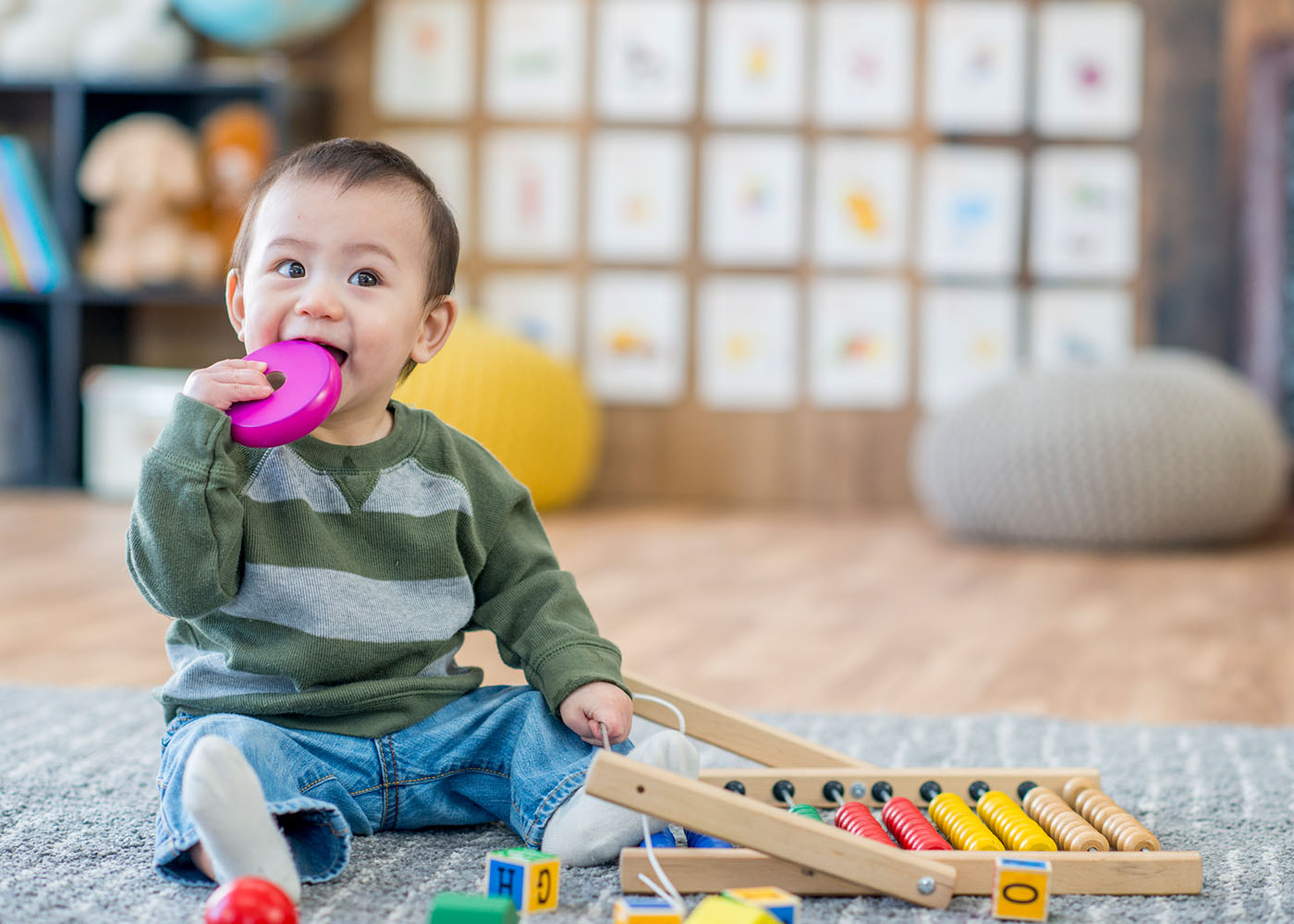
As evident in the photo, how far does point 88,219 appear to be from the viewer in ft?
9.65

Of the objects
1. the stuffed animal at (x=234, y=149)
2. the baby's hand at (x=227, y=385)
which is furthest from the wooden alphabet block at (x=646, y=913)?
the stuffed animal at (x=234, y=149)

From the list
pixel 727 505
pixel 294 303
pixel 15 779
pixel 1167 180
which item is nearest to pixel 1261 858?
pixel 294 303

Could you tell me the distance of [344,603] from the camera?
2.67ft

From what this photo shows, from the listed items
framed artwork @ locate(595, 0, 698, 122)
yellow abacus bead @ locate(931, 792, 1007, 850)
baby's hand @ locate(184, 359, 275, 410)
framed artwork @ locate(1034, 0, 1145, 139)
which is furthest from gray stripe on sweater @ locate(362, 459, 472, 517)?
framed artwork @ locate(1034, 0, 1145, 139)

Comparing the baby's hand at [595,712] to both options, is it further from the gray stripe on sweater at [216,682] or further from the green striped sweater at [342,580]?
the gray stripe on sweater at [216,682]

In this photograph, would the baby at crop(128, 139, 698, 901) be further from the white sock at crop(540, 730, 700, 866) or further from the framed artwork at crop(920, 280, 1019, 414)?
the framed artwork at crop(920, 280, 1019, 414)

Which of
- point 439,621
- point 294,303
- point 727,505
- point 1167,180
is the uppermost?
point 1167,180

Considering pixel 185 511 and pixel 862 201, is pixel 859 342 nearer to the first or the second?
pixel 862 201

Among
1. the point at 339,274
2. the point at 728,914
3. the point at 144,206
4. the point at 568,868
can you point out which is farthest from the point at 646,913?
the point at 144,206

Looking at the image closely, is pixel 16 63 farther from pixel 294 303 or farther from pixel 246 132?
pixel 294 303

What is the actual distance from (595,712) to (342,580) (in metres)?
0.16

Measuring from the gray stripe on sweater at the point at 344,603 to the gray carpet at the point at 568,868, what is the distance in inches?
4.9

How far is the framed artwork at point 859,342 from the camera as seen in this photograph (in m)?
3.06

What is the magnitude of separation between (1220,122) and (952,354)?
73 cm
